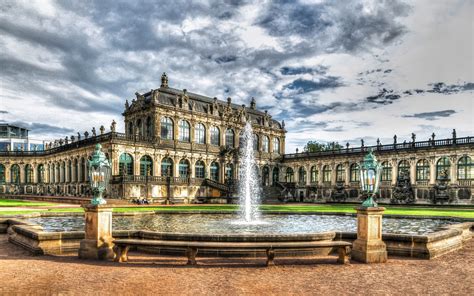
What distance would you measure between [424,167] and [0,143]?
298 feet

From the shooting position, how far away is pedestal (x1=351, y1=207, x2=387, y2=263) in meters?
10.3

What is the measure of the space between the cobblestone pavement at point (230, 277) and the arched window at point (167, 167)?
40073mm

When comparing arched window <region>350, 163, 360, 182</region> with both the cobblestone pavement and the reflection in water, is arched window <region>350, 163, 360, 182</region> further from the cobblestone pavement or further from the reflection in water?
the cobblestone pavement

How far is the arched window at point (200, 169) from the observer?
182 ft

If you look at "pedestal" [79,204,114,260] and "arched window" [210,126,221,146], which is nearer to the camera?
"pedestal" [79,204,114,260]

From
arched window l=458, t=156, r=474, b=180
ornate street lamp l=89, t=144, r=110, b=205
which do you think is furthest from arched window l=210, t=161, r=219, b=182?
ornate street lamp l=89, t=144, r=110, b=205

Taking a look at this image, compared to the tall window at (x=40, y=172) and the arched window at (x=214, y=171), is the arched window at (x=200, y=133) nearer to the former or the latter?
the arched window at (x=214, y=171)

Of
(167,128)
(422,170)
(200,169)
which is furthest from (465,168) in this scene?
(167,128)

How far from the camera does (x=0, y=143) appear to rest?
91.3m

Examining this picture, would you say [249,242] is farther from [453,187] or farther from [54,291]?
[453,187]

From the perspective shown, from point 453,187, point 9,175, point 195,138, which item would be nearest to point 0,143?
point 9,175

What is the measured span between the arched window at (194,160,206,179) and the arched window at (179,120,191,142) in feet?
12.4

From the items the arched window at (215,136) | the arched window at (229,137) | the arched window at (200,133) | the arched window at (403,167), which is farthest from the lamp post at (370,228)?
the arched window at (229,137)

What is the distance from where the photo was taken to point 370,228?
10.3m
